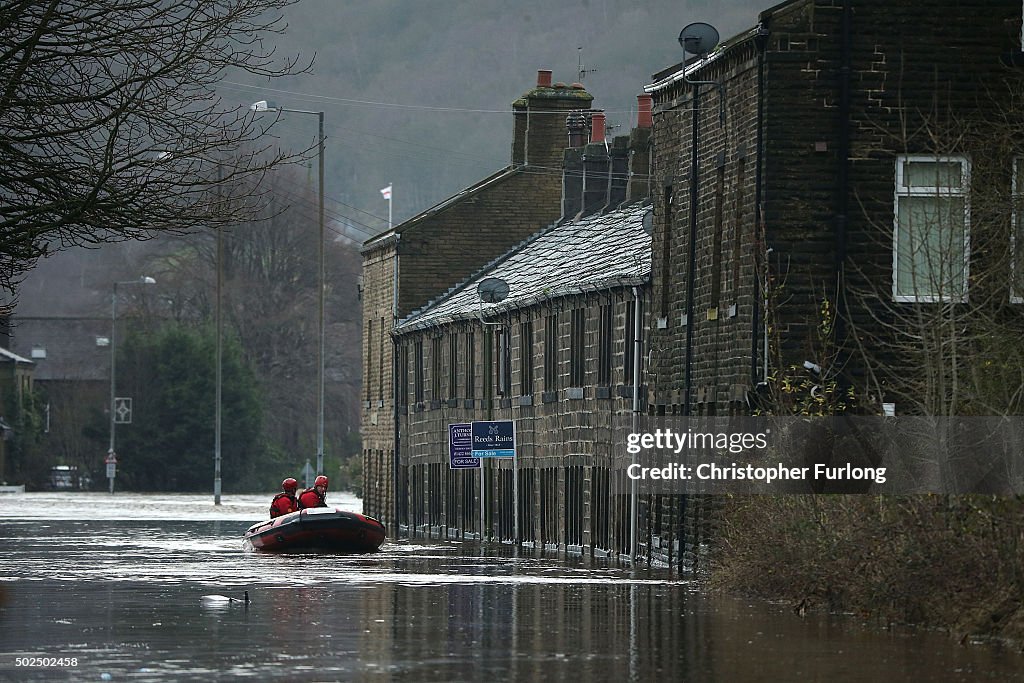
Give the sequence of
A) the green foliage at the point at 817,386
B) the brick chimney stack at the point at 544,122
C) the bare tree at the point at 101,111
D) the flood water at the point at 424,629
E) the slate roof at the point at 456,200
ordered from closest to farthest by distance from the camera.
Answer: the flood water at the point at 424,629, the bare tree at the point at 101,111, the green foliage at the point at 817,386, the slate roof at the point at 456,200, the brick chimney stack at the point at 544,122

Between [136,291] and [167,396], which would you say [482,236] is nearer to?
[167,396]

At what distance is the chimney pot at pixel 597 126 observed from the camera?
6391cm

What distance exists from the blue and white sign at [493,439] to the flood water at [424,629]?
329cm

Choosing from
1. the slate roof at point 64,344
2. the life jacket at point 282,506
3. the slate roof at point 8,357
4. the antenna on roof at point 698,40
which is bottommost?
the life jacket at point 282,506

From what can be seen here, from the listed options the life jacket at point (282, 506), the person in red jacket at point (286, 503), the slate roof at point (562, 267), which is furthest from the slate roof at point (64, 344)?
the life jacket at point (282, 506)

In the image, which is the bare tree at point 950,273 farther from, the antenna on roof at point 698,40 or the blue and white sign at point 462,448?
the blue and white sign at point 462,448

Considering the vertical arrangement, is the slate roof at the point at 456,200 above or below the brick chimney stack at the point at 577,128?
below

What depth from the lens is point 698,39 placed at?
35750 mm

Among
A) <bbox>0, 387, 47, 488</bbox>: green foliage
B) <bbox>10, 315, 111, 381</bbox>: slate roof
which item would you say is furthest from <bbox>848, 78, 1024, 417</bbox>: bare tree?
<bbox>10, 315, 111, 381</bbox>: slate roof

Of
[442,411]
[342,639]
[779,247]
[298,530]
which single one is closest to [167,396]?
[442,411]

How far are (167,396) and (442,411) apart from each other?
55.2 metres

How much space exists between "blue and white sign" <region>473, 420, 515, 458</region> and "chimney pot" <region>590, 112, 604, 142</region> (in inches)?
777

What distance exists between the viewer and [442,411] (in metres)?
58.8

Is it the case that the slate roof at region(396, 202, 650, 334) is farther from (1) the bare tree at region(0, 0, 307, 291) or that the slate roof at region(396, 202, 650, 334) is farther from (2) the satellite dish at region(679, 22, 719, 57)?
(1) the bare tree at region(0, 0, 307, 291)
